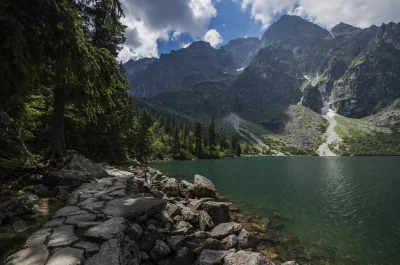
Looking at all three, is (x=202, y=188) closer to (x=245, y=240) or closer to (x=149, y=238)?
(x=245, y=240)

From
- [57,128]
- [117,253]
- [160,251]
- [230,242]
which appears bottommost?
[230,242]

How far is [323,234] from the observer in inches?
729

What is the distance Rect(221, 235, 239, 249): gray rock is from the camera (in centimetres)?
1174

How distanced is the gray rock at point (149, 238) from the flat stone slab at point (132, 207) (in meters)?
0.72

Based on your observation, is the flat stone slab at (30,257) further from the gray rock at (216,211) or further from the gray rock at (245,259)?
the gray rock at (216,211)

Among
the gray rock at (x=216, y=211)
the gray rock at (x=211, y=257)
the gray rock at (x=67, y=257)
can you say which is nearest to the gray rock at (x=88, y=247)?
the gray rock at (x=67, y=257)

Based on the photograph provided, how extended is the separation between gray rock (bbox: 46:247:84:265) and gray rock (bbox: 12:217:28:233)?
7.08ft

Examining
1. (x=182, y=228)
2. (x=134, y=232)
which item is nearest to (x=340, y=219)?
(x=182, y=228)

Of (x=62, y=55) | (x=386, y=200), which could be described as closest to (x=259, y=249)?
(x=62, y=55)

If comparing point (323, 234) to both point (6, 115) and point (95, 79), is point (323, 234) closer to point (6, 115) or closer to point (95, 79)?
point (95, 79)

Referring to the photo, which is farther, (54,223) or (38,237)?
(54,223)

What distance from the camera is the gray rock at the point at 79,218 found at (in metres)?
7.83

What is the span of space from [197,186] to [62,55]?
1621 centimetres

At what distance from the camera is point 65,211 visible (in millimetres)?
8812
